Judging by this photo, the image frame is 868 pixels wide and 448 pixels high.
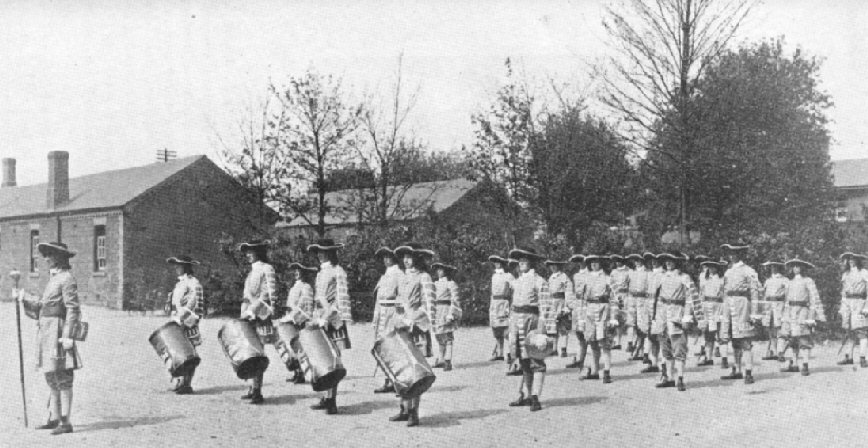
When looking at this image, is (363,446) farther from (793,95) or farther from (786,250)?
(793,95)

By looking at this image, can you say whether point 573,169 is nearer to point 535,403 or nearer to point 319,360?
point 535,403

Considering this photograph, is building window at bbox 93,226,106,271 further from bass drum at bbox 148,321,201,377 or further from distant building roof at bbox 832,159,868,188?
distant building roof at bbox 832,159,868,188

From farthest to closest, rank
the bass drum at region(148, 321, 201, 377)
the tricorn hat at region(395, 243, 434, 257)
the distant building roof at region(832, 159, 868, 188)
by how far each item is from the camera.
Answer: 1. the distant building roof at region(832, 159, 868, 188)
2. the tricorn hat at region(395, 243, 434, 257)
3. the bass drum at region(148, 321, 201, 377)

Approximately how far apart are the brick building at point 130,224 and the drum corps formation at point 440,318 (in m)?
17.5

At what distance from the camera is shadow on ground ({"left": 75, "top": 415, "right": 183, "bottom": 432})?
329 inches

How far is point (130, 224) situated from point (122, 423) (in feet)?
80.7

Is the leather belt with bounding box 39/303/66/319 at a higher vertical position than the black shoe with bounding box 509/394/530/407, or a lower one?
higher

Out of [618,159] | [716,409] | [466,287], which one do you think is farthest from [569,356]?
[618,159]

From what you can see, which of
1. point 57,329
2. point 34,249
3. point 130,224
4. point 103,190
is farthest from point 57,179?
point 57,329

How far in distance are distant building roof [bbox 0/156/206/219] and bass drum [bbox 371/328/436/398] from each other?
2562 cm

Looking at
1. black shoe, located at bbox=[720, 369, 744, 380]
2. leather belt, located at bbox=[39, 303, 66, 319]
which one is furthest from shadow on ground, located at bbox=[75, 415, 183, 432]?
black shoe, located at bbox=[720, 369, 744, 380]

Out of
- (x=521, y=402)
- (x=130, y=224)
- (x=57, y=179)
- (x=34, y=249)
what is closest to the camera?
(x=521, y=402)

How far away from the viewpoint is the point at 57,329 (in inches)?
315

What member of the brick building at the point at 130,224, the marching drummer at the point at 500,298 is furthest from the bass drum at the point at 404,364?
the brick building at the point at 130,224
